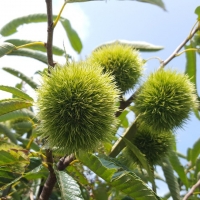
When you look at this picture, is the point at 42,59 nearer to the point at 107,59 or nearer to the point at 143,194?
the point at 107,59

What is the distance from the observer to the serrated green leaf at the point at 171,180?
1.90 meters

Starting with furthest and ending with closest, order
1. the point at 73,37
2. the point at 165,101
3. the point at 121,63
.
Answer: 1. the point at 73,37
2. the point at 121,63
3. the point at 165,101

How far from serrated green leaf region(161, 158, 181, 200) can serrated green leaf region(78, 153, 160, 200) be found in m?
0.53

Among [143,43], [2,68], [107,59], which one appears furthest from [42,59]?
[143,43]

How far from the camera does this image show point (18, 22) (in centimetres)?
203

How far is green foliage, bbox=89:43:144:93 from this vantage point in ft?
6.19

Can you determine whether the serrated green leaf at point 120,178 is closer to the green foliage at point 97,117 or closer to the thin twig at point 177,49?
the green foliage at point 97,117

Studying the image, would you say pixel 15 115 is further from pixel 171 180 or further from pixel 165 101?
pixel 171 180

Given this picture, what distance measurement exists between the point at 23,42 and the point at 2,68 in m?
0.45

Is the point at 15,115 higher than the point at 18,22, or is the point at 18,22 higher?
the point at 18,22

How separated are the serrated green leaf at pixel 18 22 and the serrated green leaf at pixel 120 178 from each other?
3.07 ft

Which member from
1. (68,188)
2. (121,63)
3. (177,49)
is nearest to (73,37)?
(121,63)

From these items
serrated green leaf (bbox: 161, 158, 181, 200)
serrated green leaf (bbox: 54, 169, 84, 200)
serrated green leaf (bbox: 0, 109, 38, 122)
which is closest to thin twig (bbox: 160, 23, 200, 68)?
serrated green leaf (bbox: 161, 158, 181, 200)

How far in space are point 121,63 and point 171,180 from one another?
72cm
